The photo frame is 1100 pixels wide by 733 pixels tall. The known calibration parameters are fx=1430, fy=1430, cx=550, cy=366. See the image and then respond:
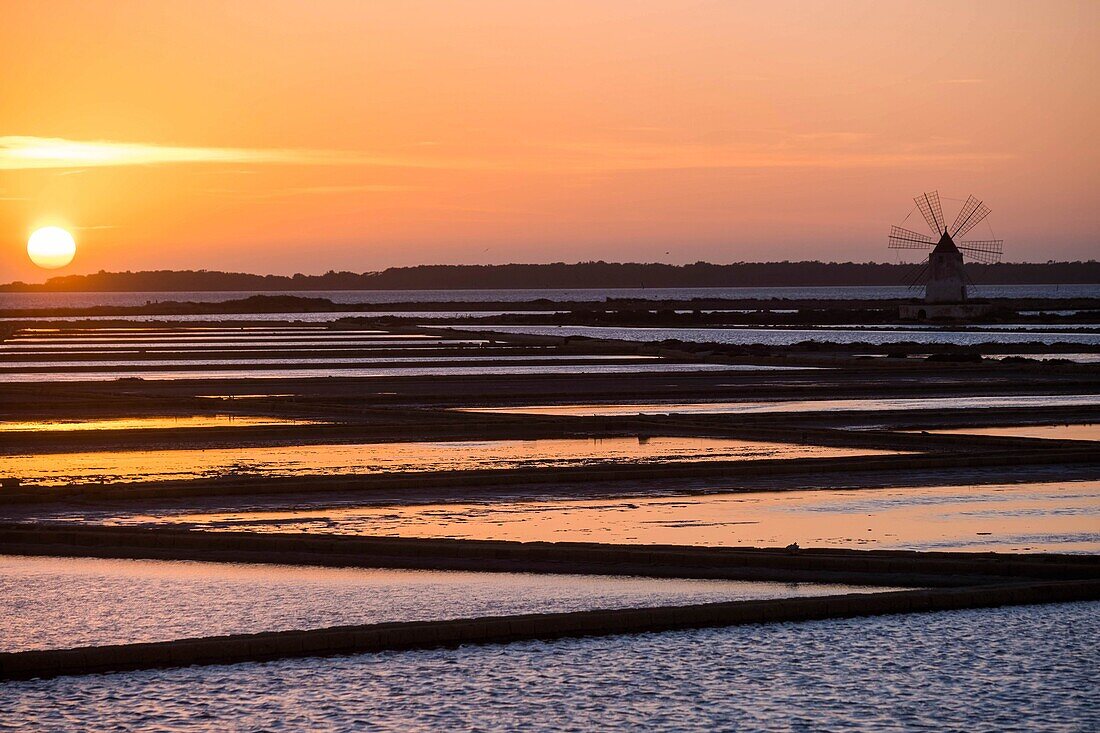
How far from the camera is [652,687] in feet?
23.1

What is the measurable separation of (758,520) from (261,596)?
14.8 feet

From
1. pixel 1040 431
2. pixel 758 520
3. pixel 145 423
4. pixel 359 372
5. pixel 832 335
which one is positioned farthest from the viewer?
pixel 832 335

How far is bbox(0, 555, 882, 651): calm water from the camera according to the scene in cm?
820

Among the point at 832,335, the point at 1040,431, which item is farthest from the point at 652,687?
the point at 832,335

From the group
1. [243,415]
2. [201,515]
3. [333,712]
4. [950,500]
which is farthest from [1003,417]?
[333,712]

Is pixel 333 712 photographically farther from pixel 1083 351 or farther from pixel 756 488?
pixel 1083 351

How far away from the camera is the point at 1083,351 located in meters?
43.0

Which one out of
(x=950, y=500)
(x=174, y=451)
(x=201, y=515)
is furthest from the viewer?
(x=174, y=451)

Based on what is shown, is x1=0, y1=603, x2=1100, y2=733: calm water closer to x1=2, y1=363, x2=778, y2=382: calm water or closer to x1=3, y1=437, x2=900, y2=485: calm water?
x1=3, y1=437, x2=900, y2=485: calm water

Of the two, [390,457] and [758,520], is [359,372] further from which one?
[758,520]

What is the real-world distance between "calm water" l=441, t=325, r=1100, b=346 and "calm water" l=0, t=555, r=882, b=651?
131 feet

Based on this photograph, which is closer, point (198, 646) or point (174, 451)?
point (198, 646)

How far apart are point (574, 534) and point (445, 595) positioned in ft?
7.90

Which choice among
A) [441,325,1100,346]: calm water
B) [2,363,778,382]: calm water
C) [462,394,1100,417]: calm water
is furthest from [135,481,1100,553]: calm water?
[441,325,1100,346]: calm water
